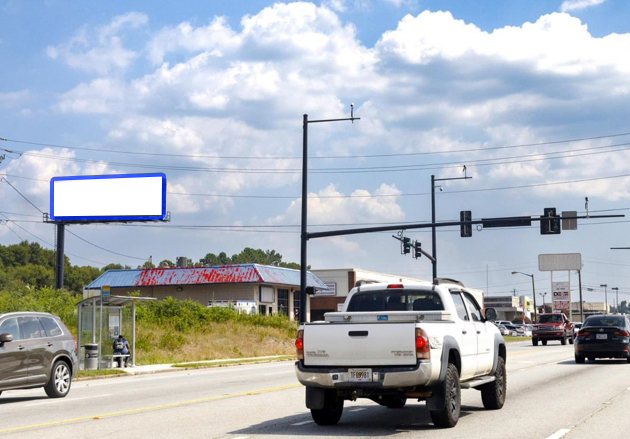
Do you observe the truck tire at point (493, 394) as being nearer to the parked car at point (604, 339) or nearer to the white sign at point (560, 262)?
the parked car at point (604, 339)

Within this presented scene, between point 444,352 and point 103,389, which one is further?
point 103,389

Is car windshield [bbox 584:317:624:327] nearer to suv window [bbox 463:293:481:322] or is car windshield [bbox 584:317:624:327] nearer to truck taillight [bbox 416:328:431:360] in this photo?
suv window [bbox 463:293:481:322]

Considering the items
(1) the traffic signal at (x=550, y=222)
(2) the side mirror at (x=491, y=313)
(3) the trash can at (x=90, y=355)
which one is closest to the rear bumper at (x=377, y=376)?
(2) the side mirror at (x=491, y=313)

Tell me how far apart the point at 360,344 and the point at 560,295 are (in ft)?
291

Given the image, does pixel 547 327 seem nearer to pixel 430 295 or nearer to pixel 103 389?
pixel 103 389

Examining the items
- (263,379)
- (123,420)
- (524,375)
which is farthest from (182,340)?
(123,420)

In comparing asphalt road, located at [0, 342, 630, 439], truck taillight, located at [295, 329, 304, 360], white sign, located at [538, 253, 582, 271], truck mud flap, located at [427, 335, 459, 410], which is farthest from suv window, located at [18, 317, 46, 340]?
white sign, located at [538, 253, 582, 271]

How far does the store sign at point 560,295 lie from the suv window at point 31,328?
8304 centimetres

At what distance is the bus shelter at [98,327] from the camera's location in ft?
98.1

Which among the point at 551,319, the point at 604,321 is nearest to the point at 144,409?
the point at 604,321

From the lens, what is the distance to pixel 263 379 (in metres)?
24.7

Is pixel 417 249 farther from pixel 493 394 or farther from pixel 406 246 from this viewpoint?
pixel 493 394

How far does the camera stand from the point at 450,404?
488 inches

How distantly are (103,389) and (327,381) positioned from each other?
38.1ft
